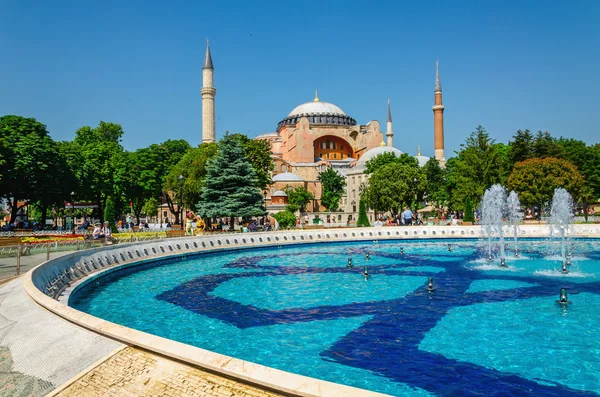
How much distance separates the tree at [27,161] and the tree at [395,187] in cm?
2302

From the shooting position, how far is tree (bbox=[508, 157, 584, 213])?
3347 cm

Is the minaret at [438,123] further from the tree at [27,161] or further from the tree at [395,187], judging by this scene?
the tree at [27,161]

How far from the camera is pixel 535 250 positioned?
69.5 ft

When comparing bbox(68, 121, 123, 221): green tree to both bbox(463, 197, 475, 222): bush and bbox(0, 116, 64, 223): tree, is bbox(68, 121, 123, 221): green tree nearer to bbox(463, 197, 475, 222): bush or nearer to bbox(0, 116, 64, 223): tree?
bbox(0, 116, 64, 223): tree

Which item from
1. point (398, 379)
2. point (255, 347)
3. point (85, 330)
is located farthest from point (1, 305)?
point (398, 379)

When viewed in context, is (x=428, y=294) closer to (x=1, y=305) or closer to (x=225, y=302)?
(x=225, y=302)

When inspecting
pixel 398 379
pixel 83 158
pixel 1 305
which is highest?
pixel 83 158

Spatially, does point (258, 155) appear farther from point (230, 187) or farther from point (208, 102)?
point (208, 102)

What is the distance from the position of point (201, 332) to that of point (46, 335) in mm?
3112

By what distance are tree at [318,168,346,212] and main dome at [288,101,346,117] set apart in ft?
54.3

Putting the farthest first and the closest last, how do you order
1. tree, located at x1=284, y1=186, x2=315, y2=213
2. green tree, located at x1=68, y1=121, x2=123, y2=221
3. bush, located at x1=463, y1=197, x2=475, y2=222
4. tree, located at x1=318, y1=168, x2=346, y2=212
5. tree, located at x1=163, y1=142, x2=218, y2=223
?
tree, located at x1=318, y1=168, x2=346, y2=212 → tree, located at x1=284, y1=186, x2=315, y2=213 → green tree, located at x1=68, y1=121, x2=123, y2=221 → tree, located at x1=163, y1=142, x2=218, y2=223 → bush, located at x1=463, y1=197, x2=475, y2=222

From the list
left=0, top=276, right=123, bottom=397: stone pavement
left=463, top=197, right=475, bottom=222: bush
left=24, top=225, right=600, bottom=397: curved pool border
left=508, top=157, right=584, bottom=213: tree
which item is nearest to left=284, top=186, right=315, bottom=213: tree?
left=463, top=197, right=475, bottom=222: bush

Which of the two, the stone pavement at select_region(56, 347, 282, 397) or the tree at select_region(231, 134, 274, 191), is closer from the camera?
the stone pavement at select_region(56, 347, 282, 397)

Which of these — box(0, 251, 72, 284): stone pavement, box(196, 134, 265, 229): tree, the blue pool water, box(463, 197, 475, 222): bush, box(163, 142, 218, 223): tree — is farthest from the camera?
box(163, 142, 218, 223): tree
